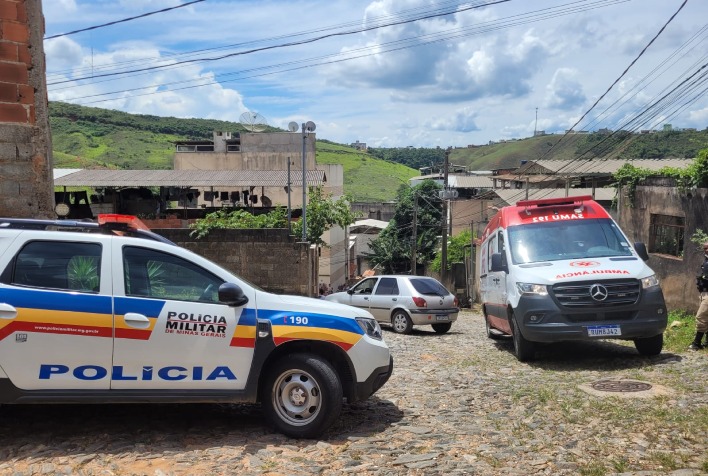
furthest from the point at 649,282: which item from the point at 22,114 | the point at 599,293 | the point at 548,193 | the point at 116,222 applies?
the point at 548,193

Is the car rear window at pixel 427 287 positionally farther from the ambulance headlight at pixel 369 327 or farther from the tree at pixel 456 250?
the tree at pixel 456 250

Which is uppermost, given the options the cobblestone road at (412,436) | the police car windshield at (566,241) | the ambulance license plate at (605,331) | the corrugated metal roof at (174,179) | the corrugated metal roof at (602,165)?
the corrugated metal roof at (602,165)

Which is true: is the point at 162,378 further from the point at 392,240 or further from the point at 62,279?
the point at 392,240

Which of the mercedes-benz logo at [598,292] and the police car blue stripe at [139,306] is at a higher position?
the police car blue stripe at [139,306]

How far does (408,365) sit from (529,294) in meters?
2.03

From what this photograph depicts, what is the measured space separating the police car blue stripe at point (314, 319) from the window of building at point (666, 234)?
12784 millimetres

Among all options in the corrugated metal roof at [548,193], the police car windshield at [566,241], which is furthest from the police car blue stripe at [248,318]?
the corrugated metal roof at [548,193]

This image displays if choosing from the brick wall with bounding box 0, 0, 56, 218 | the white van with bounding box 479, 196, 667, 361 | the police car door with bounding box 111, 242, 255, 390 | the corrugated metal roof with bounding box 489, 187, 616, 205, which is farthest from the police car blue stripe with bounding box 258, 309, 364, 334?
the corrugated metal roof with bounding box 489, 187, 616, 205

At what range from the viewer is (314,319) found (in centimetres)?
618

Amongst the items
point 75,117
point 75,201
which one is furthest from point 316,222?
point 75,117

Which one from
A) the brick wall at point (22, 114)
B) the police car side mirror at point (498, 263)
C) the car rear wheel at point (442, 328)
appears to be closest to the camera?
the brick wall at point (22, 114)

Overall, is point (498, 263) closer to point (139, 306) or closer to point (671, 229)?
point (139, 306)

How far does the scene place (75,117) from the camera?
305ft

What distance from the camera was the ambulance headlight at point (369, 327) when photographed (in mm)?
6496
